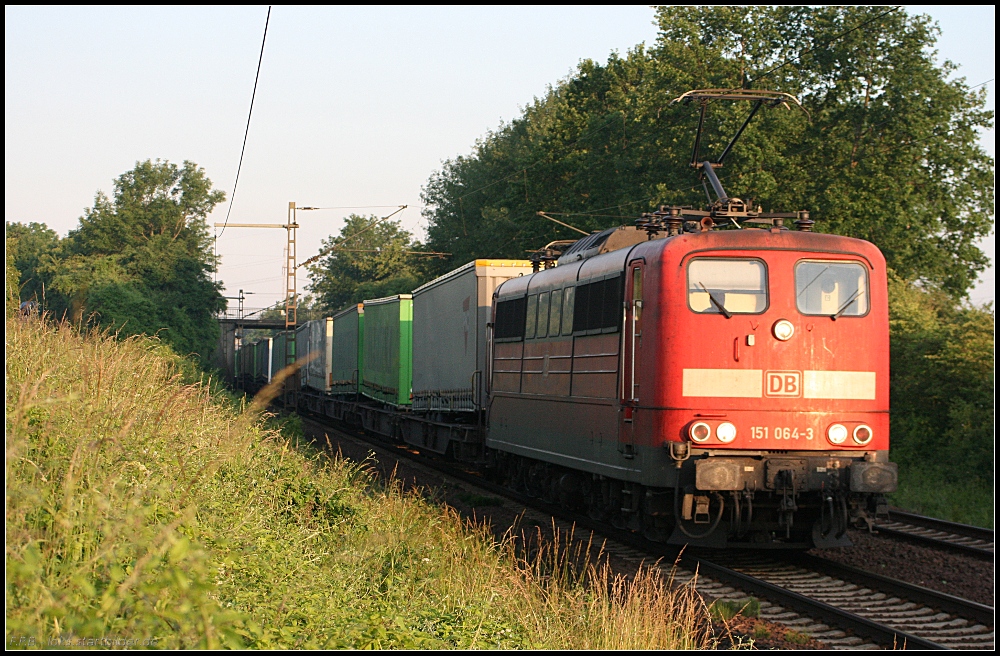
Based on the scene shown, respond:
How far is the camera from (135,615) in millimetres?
4570

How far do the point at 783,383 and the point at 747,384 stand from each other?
0.36m

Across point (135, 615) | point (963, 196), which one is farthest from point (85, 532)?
point (963, 196)

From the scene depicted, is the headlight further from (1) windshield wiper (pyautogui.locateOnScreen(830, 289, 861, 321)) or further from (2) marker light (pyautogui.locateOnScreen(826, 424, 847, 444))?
(1) windshield wiper (pyautogui.locateOnScreen(830, 289, 861, 321))

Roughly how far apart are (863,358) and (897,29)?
23829 millimetres

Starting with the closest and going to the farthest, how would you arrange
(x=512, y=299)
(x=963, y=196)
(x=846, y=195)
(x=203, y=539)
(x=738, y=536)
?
(x=203, y=539) → (x=738, y=536) → (x=512, y=299) → (x=846, y=195) → (x=963, y=196)

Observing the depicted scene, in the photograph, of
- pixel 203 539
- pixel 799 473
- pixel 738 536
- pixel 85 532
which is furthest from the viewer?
pixel 738 536

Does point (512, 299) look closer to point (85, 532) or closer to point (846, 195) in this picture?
point (85, 532)

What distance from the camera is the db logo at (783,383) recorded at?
991 centimetres

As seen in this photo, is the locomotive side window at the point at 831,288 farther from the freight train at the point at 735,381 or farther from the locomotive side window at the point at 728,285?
the locomotive side window at the point at 728,285

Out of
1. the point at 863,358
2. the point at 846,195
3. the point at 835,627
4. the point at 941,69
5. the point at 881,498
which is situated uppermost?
the point at 941,69

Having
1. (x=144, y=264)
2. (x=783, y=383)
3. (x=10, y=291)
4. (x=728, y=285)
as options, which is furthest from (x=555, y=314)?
(x=144, y=264)

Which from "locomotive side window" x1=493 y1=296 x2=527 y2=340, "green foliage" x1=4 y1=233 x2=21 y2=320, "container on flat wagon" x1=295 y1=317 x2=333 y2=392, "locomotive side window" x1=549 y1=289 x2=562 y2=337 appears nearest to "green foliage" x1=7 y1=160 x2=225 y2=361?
"container on flat wagon" x1=295 y1=317 x2=333 y2=392

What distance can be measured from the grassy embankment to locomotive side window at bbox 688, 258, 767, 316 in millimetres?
2929

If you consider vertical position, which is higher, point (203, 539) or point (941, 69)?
point (941, 69)
